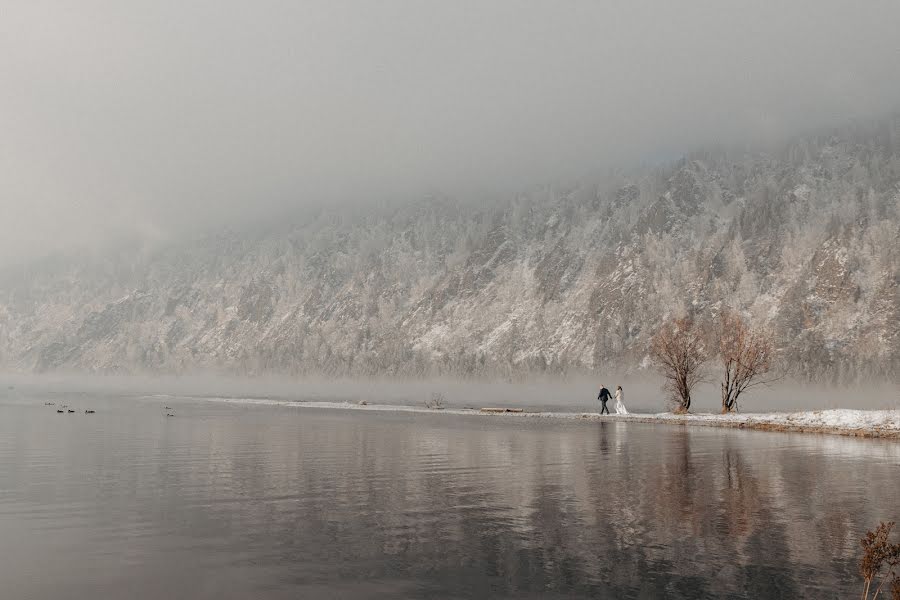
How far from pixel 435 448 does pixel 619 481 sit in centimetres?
→ 1449

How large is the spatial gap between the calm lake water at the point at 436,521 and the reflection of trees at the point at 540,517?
7cm

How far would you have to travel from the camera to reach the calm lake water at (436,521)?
13.5m

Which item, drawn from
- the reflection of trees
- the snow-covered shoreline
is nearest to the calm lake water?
the reflection of trees

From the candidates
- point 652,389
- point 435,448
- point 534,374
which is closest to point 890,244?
point 652,389

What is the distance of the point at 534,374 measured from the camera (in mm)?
198375

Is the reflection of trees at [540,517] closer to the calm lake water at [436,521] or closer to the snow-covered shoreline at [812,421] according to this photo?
the calm lake water at [436,521]

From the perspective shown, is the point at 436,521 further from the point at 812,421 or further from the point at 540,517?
the point at 812,421

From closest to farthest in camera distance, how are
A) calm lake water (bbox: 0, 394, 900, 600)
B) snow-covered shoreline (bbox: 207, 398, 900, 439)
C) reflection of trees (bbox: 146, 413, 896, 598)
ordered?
calm lake water (bbox: 0, 394, 900, 600) → reflection of trees (bbox: 146, 413, 896, 598) → snow-covered shoreline (bbox: 207, 398, 900, 439)

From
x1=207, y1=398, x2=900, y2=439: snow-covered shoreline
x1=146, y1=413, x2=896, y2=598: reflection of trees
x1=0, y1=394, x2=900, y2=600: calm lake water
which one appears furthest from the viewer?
x1=207, y1=398, x2=900, y2=439: snow-covered shoreline

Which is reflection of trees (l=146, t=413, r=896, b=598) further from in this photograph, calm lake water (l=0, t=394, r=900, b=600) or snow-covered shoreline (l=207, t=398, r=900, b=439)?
snow-covered shoreline (l=207, t=398, r=900, b=439)

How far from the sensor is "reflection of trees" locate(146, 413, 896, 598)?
13.9m

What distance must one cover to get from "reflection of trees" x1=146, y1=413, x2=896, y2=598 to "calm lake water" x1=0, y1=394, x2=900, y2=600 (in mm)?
73

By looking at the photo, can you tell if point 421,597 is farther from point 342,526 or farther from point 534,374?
point 534,374

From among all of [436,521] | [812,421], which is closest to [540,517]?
[436,521]
